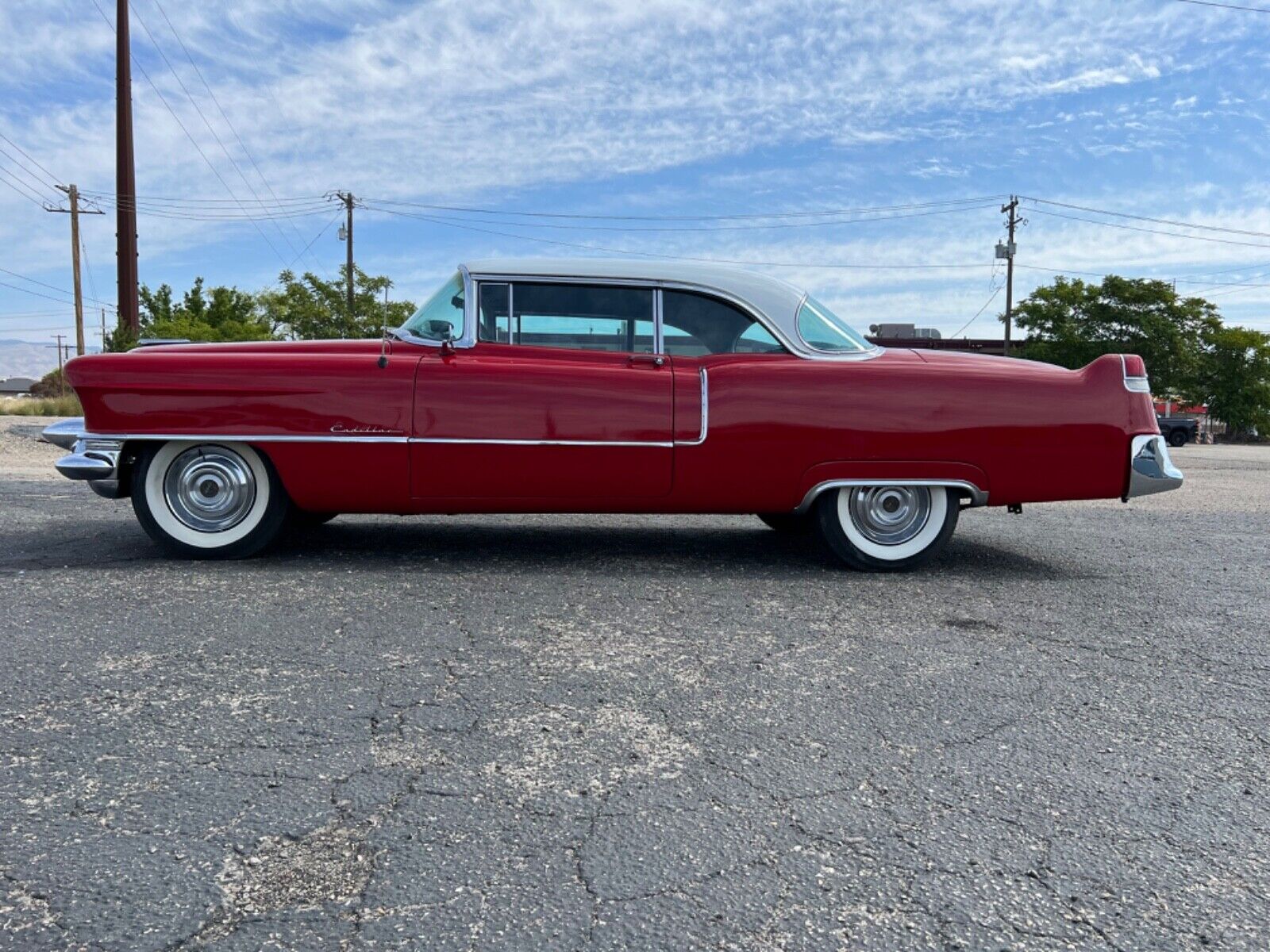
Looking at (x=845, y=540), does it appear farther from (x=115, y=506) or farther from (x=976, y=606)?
(x=115, y=506)

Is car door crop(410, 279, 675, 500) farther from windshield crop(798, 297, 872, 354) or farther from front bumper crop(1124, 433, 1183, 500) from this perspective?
front bumper crop(1124, 433, 1183, 500)

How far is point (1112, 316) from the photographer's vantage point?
46.1 m

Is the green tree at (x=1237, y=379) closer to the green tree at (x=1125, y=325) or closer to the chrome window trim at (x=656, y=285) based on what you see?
the green tree at (x=1125, y=325)

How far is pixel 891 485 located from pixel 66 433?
162 inches

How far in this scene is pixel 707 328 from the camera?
4.85 meters

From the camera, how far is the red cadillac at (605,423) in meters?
4.48

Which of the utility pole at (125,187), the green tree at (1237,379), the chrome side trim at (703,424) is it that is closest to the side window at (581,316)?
the chrome side trim at (703,424)

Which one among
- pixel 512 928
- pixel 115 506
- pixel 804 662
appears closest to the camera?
pixel 512 928

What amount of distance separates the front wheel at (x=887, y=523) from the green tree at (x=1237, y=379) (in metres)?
50.4

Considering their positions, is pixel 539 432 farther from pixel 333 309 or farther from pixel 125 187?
pixel 333 309

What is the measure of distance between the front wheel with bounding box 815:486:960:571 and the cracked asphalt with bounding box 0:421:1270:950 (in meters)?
0.32

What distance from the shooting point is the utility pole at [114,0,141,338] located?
1858 centimetres

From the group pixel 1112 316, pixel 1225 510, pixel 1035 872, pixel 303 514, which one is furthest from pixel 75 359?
pixel 1112 316

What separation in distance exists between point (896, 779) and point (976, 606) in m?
1.94
